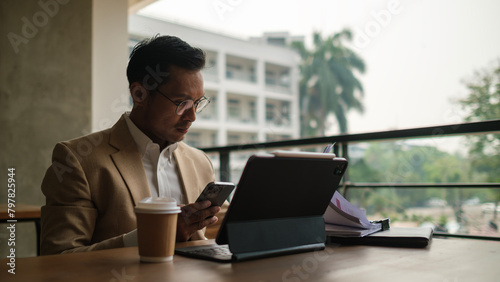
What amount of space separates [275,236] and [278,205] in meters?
0.07

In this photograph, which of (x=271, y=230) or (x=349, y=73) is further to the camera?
(x=349, y=73)

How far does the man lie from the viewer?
1143 mm

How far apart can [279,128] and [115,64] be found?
31.7 meters

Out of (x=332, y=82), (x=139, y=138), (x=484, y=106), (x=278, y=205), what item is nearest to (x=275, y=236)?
(x=278, y=205)

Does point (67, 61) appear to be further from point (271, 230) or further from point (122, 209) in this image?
point (271, 230)

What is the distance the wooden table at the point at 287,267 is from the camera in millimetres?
717

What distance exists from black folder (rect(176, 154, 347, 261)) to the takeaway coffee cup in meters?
0.10

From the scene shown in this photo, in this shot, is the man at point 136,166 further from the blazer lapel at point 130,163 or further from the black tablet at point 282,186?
the black tablet at point 282,186

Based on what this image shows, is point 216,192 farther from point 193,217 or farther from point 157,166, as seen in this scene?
point 157,166

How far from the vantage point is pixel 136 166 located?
52.2 inches

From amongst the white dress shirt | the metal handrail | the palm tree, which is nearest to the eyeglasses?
the white dress shirt

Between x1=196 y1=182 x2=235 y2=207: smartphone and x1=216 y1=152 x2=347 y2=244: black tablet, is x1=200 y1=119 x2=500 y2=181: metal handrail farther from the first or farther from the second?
x1=196 y1=182 x2=235 y2=207: smartphone

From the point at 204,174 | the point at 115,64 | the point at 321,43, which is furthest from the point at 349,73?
the point at 204,174

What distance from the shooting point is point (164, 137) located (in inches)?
57.6
